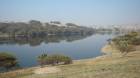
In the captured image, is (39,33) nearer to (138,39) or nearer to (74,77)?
(138,39)

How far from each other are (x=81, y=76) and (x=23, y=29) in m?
182

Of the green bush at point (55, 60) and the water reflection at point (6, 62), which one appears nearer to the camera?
the green bush at point (55, 60)

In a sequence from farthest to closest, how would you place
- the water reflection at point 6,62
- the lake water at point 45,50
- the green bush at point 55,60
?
the lake water at point 45,50, the water reflection at point 6,62, the green bush at point 55,60

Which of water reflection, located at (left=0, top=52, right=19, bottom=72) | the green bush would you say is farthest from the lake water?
the green bush

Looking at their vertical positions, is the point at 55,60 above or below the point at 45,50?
above

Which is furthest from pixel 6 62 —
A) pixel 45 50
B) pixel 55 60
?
pixel 45 50

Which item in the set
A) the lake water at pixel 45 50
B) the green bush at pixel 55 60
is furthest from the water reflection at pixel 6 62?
the green bush at pixel 55 60

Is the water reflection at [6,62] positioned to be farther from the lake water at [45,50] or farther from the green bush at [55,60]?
the green bush at [55,60]

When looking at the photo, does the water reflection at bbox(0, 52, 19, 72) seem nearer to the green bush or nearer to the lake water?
the lake water

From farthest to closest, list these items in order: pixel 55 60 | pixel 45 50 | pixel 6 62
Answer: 1. pixel 45 50
2. pixel 6 62
3. pixel 55 60

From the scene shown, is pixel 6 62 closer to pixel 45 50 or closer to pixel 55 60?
pixel 55 60


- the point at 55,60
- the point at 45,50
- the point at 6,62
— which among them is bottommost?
the point at 45,50

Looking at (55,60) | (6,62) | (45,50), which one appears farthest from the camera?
(45,50)

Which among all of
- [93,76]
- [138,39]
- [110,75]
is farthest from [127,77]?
[138,39]
